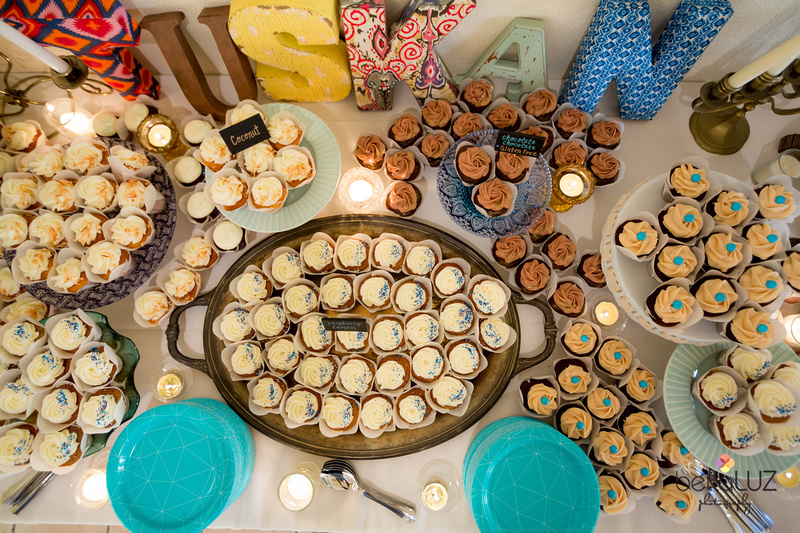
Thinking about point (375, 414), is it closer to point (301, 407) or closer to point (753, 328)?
point (301, 407)

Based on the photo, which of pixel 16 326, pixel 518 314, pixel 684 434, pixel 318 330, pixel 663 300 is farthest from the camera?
pixel 518 314

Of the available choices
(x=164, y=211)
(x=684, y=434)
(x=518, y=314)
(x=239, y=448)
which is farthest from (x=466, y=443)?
(x=164, y=211)

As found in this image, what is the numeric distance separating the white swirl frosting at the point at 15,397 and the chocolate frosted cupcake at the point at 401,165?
191 centimetres

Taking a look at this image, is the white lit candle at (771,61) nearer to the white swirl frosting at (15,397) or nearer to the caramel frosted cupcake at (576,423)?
the caramel frosted cupcake at (576,423)

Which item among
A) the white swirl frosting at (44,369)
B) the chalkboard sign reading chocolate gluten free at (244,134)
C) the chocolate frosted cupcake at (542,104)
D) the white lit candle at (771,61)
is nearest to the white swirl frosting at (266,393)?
the white swirl frosting at (44,369)

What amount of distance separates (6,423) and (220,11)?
2.11 metres

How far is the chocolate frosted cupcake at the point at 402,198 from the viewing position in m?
2.04

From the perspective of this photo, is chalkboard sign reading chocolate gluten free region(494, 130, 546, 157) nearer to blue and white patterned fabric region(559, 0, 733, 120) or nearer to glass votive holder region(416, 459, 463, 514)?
blue and white patterned fabric region(559, 0, 733, 120)

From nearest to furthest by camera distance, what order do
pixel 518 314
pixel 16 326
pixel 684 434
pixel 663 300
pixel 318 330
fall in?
1. pixel 663 300
2. pixel 684 434
3. pixel 16 326
4. pixel 318 330
5. pixel 518 314

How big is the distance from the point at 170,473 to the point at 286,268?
1.02 metres

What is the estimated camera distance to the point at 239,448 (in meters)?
1.86

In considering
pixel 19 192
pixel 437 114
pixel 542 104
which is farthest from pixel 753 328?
pixel 19 192

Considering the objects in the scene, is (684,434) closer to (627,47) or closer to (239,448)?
(627,47)

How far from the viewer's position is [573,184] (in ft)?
6.50
